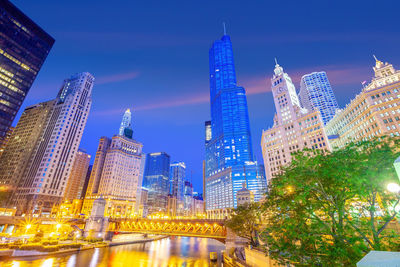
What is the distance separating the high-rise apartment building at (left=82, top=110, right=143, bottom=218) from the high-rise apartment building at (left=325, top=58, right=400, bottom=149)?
16331 centimetres

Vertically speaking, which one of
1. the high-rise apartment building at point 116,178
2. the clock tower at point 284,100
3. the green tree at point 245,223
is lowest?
the green tree at point 245,223

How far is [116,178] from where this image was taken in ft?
549

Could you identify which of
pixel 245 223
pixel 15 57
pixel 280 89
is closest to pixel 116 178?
pixel 15 57

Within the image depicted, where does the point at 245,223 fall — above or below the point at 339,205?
below

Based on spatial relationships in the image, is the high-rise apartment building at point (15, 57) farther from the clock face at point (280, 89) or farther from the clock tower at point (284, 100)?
the clock face at point (280, 89)

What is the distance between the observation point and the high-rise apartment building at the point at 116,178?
524 feet

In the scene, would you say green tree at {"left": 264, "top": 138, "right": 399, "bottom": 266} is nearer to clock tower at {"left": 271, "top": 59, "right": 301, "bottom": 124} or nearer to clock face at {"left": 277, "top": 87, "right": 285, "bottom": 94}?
clock tower at {"left": 271, "top": 59, "right": 301, "bottom": 124}

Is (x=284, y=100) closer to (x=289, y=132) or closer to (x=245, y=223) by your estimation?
(x=289, y=132)

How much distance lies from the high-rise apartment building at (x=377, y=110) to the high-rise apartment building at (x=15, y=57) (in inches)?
7010

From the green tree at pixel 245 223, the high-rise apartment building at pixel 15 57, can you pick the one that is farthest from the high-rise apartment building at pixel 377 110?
the high-rise apartment building at pixel 15 57

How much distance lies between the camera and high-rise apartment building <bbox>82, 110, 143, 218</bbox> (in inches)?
6284

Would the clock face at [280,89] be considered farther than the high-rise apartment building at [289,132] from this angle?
Yes

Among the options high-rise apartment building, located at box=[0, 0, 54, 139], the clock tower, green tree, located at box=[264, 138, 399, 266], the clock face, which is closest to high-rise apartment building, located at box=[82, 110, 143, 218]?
high-rise apartment building, located at box=[0, 0, 54, 139]

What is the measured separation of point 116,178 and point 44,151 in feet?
190
